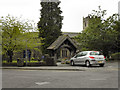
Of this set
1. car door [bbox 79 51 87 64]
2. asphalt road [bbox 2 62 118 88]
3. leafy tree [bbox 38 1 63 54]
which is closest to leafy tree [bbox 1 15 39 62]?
car door [bbox 79 51 87 64]

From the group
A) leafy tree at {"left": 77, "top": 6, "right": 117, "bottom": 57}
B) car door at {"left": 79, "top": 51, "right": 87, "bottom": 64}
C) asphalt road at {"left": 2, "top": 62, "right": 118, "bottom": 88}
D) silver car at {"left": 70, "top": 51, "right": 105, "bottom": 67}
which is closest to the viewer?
asphalt road at {"left": 2, "top": 62, "right": 118, "bottom": 88}

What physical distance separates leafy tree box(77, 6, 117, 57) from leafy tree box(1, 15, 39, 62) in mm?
8517

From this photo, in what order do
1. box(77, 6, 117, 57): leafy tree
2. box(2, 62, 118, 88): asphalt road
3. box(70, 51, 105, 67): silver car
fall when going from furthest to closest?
box(77, 6, 117, 57): leafy tree
box(70, 51, 105, 67): silver car
box(2, 62, 118, 88): asphalt road

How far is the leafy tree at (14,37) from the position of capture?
2584cm

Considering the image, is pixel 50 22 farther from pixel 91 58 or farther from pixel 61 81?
pixel 61 81

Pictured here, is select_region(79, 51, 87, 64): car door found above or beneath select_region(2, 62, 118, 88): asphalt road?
above

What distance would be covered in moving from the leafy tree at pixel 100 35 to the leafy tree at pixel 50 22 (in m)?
12.9

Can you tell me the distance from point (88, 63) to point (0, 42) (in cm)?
1079

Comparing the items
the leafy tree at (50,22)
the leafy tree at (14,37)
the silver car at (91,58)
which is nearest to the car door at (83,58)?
the silver car at (91,58)

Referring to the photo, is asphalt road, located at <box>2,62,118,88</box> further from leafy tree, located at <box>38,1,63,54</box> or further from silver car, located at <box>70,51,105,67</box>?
leafy tree, located at <box>38,1,63,54</box>

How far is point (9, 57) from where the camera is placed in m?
26.8

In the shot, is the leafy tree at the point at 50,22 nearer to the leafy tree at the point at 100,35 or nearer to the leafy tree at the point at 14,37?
the leafy tree at the point at 100,35

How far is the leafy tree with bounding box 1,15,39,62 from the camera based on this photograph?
2584cm

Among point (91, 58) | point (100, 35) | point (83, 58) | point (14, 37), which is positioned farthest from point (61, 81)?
point (100, 35)
